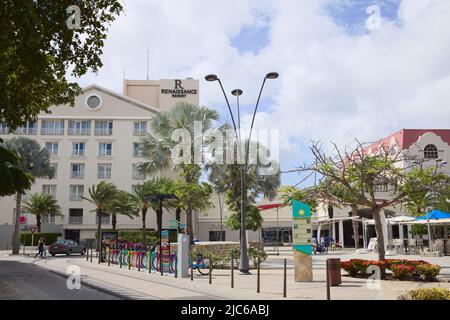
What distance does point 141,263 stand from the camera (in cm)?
2134

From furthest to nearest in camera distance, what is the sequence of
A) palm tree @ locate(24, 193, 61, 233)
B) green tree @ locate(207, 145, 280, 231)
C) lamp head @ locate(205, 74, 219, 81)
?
palm tree @ locate(24, 193, 61, 233) < green tree @ locate(207, 145, 280, 231) < lamp head @ locate(205, 74, 219, 81)

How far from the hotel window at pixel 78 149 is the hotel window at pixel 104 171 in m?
2.59


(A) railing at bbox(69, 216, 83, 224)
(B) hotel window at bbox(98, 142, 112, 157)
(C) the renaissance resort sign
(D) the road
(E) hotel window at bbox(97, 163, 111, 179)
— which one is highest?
(C) the renaissance resort sign

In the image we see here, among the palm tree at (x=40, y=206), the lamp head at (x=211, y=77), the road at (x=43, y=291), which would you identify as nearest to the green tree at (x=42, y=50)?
the road at (x=43, y=291)

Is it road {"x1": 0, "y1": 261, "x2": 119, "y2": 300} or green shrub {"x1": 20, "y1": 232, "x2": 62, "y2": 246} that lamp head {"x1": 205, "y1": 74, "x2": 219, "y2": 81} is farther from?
green shrub {"x1": 20, "y1": 232, "x2": 62, "y2": 246}

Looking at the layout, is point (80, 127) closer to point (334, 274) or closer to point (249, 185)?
point (249, 185)

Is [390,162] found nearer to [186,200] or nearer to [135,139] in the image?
[186,200]

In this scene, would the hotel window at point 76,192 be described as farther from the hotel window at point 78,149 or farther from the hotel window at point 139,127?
the hotel window at point 139,127

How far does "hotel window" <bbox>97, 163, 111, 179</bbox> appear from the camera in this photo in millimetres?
56719

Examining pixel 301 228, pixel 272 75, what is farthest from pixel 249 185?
pixel 301 228

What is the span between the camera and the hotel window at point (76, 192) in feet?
185

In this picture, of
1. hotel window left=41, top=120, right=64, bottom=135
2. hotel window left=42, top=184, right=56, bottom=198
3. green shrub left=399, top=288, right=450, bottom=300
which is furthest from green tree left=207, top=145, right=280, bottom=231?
hotel window left=41, top=120, right=64, bottom=135

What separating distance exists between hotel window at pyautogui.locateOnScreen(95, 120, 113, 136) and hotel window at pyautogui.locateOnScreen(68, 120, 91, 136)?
38.2 inches

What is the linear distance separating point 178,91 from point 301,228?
173ft
